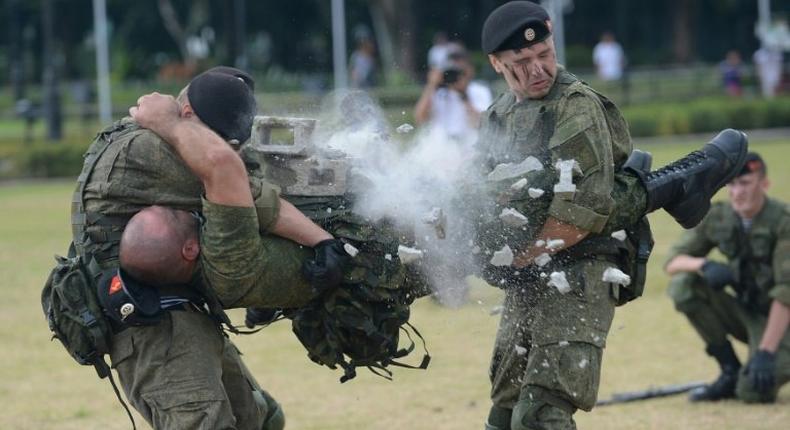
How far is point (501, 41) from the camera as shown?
606 centimetres

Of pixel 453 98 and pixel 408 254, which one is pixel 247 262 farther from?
pixel 453 98

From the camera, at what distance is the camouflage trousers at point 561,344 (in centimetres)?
592

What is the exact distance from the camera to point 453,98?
14.6m

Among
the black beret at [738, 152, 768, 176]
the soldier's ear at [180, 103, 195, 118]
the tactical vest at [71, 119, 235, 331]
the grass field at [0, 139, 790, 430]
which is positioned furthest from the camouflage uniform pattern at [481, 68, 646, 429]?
the black beret at [738, 152, 768, 176]

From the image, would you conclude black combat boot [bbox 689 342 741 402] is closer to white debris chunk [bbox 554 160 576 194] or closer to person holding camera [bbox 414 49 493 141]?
white debris chunk [bbox 554 160 576 194]

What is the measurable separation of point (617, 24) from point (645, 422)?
51273 millimetres

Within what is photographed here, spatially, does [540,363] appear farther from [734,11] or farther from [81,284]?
[734,11]

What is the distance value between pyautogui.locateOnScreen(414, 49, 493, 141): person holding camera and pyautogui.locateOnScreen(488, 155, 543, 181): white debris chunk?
24.6 ft

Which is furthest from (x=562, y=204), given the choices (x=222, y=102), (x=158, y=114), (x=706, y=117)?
(x=706, y=117)

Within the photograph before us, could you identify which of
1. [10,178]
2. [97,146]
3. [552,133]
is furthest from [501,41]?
[10,178]

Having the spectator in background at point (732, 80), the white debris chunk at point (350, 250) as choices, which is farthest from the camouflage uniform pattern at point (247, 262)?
the spectator in background at point (732, 80)

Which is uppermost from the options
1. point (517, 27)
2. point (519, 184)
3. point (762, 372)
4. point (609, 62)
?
point (517, 27)

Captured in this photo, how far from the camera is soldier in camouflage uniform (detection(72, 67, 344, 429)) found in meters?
5.51

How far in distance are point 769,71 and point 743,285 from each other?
29.3 metres
